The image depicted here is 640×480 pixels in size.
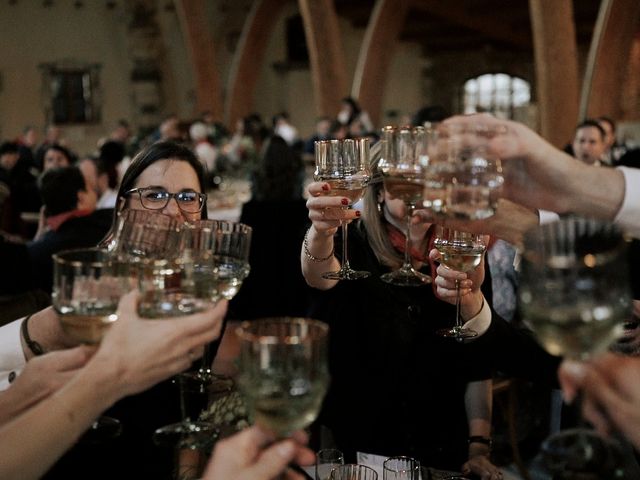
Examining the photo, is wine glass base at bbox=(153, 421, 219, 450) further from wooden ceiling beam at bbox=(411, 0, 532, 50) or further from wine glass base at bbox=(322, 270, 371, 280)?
wooden ceiling beam at bbox=(411, 0, 532, 50)

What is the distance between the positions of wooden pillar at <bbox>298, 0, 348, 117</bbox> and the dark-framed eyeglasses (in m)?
8.70

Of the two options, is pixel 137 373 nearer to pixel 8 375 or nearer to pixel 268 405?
pixel 268 405

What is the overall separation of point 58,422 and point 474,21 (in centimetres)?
1446

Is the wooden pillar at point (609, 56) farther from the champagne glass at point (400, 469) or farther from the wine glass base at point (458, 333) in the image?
the champagne glass at point (400, 469)

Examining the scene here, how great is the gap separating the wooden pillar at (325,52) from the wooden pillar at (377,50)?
74cm

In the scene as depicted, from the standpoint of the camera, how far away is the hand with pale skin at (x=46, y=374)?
1.19 metres

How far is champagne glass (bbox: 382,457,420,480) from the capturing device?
1495 mm

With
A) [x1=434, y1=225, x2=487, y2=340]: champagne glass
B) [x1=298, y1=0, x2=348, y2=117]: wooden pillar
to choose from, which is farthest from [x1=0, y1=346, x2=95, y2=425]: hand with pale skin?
[x1=298, y1=0, x2=348, y2=117]: wooden pillar

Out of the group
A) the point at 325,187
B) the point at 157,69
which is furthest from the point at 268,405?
the point at 157,69

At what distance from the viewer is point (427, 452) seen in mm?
2199

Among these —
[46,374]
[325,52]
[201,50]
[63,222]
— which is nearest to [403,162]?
[46,374]

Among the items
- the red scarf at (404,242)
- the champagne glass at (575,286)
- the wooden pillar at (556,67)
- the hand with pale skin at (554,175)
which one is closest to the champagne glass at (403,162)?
the hand with pale skin at (554,175)

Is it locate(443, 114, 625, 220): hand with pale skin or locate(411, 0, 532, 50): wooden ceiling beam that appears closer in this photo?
locate(443, 114, 625, 220): hand with pale skin

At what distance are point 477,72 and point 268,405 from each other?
18.7 meters
